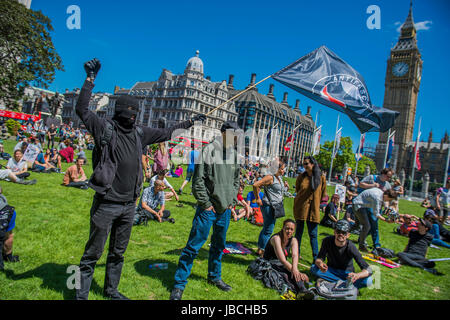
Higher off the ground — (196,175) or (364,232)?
(196,175)

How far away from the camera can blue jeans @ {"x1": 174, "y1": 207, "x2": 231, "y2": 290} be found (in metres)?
3.60

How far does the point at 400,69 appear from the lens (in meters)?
96.8

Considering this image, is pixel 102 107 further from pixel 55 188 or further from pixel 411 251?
pixel 411 251

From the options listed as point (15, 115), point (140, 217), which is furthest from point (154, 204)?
point (15, 115)

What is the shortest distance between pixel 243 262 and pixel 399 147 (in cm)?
11682

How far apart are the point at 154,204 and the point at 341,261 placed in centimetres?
463

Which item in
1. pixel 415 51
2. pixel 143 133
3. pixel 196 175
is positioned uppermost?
pixel 415 51

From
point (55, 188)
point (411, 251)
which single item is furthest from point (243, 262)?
point (55, 188)

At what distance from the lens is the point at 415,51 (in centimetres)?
9344

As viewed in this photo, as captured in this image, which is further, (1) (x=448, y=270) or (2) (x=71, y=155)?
(2) (x=71, y=155)

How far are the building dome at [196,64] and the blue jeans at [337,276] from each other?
84.5 metres

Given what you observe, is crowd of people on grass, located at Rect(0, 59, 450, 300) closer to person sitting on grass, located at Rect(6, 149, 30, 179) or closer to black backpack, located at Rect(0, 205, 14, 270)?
black backpack, located at Rect(0, 205, 14, 270)
